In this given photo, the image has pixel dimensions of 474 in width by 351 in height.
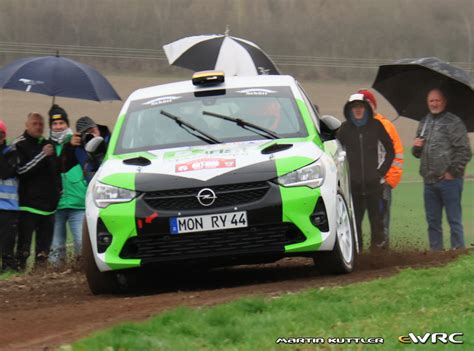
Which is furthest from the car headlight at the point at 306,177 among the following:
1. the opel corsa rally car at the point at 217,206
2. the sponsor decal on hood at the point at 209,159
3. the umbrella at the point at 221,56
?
the umbrella at the point at 221,56

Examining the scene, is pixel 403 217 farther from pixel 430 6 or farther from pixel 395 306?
pixel 430 6

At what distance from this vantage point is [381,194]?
13844 mm

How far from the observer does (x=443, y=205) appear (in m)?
13.7

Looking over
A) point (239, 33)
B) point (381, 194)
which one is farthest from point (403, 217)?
point (239, 33)

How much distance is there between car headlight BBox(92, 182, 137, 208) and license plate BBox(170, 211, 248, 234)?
0.40m

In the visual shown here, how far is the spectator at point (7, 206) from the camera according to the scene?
41.8 ft

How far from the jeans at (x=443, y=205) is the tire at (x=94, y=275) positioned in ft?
16.3

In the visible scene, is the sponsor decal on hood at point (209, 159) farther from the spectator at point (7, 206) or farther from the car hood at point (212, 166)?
the spectator at point (7, 206)

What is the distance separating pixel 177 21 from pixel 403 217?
1169 inches

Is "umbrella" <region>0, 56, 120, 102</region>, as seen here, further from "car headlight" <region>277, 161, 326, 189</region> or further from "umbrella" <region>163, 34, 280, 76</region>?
"car headlight" <region>277, 161, 326, 189</region>

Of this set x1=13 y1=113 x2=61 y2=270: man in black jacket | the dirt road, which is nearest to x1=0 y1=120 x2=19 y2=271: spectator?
x1=13 y1=113 x2=61 y2=270: man in black jacket

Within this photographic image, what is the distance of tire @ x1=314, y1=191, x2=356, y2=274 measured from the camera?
31.1 feet

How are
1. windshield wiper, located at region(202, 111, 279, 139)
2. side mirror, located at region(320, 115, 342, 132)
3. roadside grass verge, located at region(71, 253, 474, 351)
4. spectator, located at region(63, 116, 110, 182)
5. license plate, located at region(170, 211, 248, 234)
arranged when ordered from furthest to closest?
1. spectator, located at region(63, 116, 110, 182)
2. side mirror, located at region(320, 115, 342, 132)
3. windshield wiper, located at region(202, 111, 279, 139)
4. license plate, located at region(170, 211, 248, 234)
5. roadside grass verge, located at region(71, 253, 474, 351)

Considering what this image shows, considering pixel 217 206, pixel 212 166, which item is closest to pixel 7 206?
pixel 212 166
